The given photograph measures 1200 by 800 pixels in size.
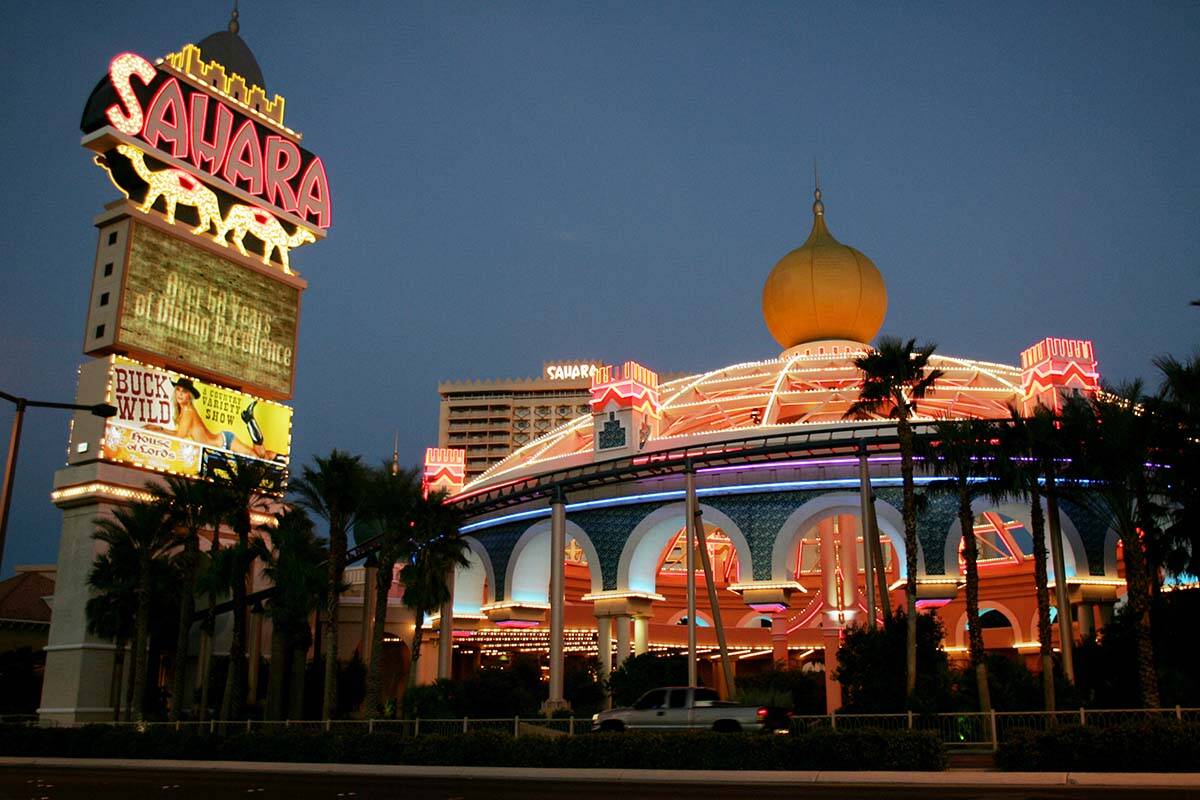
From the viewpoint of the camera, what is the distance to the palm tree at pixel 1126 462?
2828cm

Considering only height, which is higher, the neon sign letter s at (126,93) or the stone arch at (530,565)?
the neon sign letter s at (126,93)

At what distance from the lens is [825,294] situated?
55.0 m

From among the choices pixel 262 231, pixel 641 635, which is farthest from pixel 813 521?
pixel 262 231

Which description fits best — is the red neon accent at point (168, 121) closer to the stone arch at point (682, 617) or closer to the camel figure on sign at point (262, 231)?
the camel figure on sign at point (262, 231)

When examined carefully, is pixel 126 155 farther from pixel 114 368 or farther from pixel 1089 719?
pixel 1089 719

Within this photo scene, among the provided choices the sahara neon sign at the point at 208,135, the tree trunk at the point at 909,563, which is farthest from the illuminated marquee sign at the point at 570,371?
the tree trunk at the point at 909,563

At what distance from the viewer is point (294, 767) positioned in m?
29.8

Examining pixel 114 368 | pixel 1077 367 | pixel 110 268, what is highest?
pixel 110 268

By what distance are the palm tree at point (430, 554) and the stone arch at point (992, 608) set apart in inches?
995

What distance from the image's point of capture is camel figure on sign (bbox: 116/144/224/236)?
220ft

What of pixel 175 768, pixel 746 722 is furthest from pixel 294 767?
pixel 746 722

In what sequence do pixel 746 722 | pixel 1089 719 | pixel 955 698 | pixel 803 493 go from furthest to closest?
pixel 803 493, pixel 955 698, pixel 746 722, pixel 1089 719

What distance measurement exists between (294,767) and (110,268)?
4526 cm

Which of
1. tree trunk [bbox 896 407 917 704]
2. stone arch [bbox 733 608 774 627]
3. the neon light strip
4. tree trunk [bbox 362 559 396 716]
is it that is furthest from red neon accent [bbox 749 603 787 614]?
stone arch [bbox 733 608 774 627]
